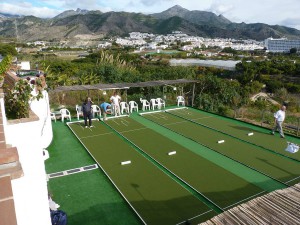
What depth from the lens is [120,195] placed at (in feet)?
25.3

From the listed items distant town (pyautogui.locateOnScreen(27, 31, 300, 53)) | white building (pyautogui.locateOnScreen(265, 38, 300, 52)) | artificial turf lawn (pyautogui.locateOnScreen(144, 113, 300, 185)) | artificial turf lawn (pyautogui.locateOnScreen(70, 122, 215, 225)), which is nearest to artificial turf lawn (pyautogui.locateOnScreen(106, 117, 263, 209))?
artificial turf lawn (pyautogui.locateOnScreen(70, 122, 215, 225))

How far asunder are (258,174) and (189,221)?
364 cm

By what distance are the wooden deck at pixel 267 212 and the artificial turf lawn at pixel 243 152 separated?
3.94 meters

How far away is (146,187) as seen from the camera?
26.6ft

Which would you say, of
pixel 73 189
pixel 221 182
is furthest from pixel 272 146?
pixel 73 189

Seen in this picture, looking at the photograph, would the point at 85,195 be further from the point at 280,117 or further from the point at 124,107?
the point at 124,107

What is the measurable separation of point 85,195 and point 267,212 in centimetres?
492

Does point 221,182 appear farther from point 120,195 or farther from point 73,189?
point 73,189

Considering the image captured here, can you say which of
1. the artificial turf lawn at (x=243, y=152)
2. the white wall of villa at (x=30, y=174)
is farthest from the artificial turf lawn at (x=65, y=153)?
the white wall of villa at (x=30, y=174)

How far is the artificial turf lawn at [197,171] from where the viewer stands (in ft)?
25.3

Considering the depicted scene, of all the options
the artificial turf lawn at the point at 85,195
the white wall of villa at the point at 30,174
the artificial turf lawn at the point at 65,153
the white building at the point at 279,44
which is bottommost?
the artificial turf lawn at the point at 85,195

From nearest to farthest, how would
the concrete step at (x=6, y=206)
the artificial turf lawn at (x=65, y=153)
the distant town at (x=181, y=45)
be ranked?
the concrete step at (x=6, y=206) → the artificial turf lawn at (x=65, y=153) → the distant town at (x=181, y=45)

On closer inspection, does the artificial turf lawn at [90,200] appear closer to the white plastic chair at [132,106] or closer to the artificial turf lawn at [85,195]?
the artificial turf lawn at [85,195]

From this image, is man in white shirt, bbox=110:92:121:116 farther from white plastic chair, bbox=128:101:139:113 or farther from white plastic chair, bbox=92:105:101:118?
white plastic chair, bbox=128:101:139:113
